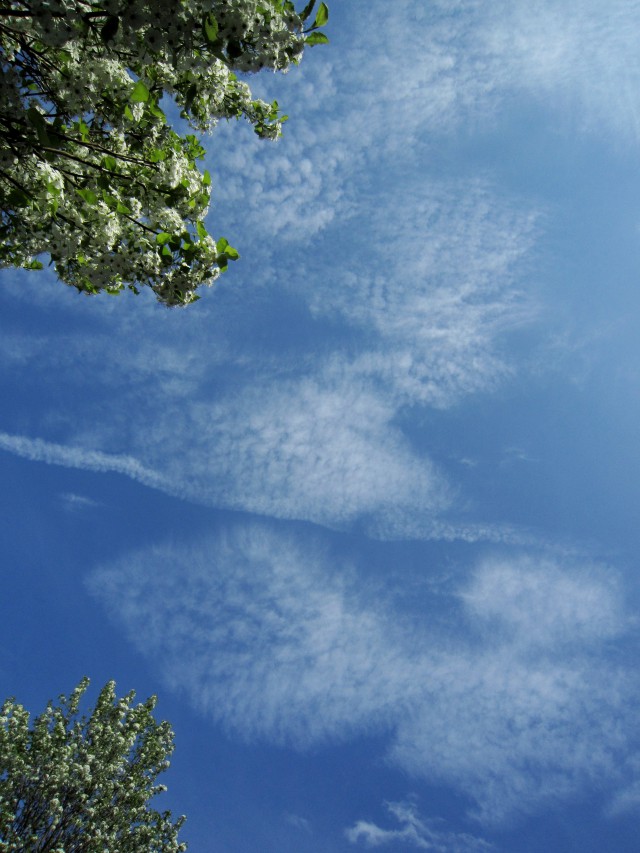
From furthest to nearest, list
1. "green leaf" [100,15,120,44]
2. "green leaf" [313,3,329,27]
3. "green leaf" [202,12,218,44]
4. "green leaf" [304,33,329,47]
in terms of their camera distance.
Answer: "green leaf" [304,33,329,47], "green leaf" [313,3,329,27], "green leaf" [202,12,218,44], "green leaf" [100,15,120,44]

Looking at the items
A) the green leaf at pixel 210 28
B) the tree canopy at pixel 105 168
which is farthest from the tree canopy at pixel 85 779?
the green leaf at pixel 210 28

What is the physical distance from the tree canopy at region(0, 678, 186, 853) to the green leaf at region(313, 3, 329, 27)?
65.9 feet

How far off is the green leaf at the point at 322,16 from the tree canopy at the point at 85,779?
65.9 feet

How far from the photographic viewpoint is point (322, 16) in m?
5.32

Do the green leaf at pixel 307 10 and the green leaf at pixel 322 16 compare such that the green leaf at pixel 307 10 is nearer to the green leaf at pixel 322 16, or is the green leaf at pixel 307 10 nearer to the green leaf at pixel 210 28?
the green leaf at pixel 322 16

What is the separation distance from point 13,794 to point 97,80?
1997 cm

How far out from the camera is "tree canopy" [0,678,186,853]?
648 inches

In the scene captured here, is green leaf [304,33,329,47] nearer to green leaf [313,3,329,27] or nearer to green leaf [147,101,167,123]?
green leaf [313,3,329,27]

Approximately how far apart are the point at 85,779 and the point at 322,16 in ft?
67.5

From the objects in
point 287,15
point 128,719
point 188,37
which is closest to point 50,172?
point 188,37

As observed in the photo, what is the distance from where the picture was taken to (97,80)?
731 centimetres

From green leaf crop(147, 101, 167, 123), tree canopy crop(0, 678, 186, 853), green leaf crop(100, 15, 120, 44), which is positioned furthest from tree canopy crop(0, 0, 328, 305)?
tree canopy crop(0, 678, 186, 853)

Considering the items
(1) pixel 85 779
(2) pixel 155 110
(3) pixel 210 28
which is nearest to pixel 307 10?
(3) pixel 210 28

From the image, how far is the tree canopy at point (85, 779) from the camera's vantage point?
16469mm
